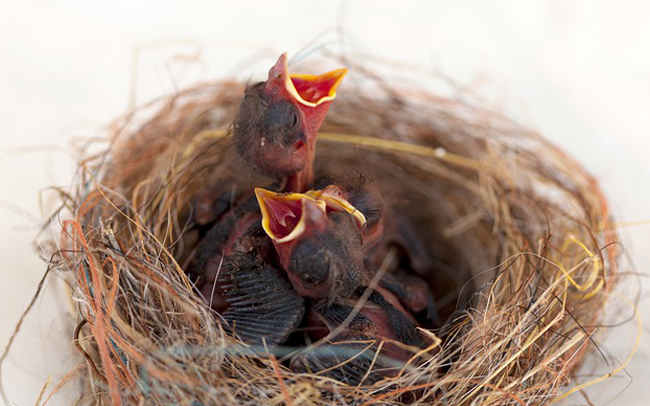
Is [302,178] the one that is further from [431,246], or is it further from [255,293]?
[431,246]

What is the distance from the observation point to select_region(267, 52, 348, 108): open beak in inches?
31.5

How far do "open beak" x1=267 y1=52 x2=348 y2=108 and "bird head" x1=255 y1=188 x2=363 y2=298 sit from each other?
0.13 meters

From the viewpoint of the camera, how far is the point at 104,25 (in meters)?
1.33

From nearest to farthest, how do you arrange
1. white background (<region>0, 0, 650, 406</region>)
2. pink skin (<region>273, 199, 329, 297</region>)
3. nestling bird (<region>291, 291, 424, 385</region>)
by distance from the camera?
pink skin (<region>273, 199, 329, 297</region>) → nestling bird (<region>291, 291, 424, 385</region>) → white background (<region>0, 0, 650, 406</region>)

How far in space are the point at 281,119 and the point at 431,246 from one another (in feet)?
1.81

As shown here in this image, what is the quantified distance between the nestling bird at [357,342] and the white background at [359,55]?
1.65 feet

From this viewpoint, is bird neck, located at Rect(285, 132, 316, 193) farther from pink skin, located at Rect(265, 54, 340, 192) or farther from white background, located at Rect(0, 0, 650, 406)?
white background, located at Rect(0, 0, 650, 406)

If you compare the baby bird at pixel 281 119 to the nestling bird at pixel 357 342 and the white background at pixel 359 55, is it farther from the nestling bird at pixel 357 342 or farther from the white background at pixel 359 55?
the white background at pixel 359 55

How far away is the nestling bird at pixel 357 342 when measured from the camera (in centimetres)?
82

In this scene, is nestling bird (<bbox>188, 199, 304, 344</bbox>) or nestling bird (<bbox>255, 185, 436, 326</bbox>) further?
nestling bird (<bbox>188, 199, 304, 344</bbox>)

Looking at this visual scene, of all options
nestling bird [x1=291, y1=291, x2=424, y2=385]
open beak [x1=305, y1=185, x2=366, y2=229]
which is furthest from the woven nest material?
open beak [x1=305, y1=185, x2=366, y2=229]

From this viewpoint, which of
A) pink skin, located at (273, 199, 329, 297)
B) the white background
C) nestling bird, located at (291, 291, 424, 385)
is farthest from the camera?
the white background

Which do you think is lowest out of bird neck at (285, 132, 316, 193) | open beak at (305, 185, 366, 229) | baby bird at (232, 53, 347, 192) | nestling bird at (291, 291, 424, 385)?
nestling bird at (291, 291, 424, 385)

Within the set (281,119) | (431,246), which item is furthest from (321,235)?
(431,246)
